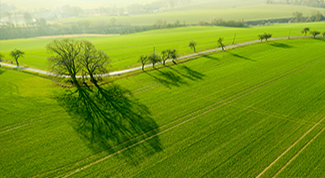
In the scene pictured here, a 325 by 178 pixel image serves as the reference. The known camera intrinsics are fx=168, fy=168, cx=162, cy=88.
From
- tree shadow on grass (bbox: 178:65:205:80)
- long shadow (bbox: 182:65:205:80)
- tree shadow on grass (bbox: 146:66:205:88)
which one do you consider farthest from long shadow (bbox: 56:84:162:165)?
long shadow (bbox: 182:65:205:80)

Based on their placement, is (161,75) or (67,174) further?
(161,75)

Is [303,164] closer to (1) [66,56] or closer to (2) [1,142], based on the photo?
(2) [1,142]

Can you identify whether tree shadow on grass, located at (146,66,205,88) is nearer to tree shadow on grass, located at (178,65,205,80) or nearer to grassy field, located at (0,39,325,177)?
tree shadow on grass, located at (178,65,205,80)

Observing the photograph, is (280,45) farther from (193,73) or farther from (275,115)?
(275,115)

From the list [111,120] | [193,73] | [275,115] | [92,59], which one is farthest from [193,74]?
[92,59]

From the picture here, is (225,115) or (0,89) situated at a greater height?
(0,89)

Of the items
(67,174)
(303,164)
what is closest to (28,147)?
(67,174)

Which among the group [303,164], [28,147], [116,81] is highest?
[116,81]

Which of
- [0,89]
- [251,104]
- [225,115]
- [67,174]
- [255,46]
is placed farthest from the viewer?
[255,46]

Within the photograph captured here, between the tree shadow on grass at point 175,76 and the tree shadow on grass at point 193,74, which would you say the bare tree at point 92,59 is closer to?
the tree shadow on grass at point 175,76
